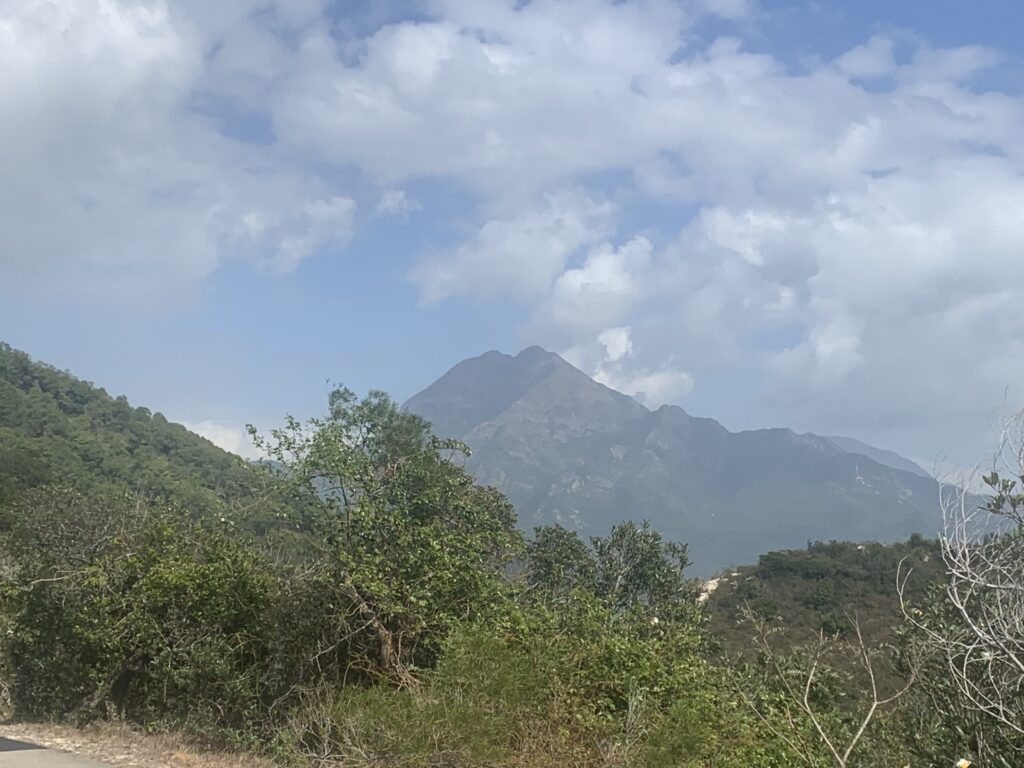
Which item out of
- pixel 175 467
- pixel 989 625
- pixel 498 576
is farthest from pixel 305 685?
pixel 175 467

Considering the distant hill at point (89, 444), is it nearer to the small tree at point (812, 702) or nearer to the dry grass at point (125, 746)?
the dry grass at point (125, 746)

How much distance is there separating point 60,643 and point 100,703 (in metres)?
0.94

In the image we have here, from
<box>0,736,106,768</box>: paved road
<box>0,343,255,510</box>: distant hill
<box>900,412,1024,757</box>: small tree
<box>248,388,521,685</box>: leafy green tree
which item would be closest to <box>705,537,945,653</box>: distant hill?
<box>248,388,521,685</box>: leafy green tree

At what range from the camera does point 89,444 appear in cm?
6341

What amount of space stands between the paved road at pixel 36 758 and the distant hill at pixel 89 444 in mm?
27839

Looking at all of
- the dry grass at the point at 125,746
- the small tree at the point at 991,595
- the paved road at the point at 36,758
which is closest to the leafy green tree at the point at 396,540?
the dry grass at the point at 125,746

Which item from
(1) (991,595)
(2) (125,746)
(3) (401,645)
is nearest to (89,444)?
(2) (125,746)

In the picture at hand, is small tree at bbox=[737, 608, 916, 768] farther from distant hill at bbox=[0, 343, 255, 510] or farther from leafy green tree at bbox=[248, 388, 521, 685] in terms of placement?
distant hill at bbox=[0, 343, 255, 510]

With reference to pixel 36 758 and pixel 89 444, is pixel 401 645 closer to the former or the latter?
pixel 36 758

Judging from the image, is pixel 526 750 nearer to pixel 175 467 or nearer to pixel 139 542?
pixel 139 542

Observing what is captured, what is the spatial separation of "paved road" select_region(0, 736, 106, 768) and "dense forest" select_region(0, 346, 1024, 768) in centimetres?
140

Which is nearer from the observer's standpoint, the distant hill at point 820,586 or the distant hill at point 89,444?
the distant hill at point 820,586

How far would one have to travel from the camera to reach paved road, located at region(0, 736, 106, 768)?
8.69 m

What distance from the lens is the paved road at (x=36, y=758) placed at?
28.5 ft
